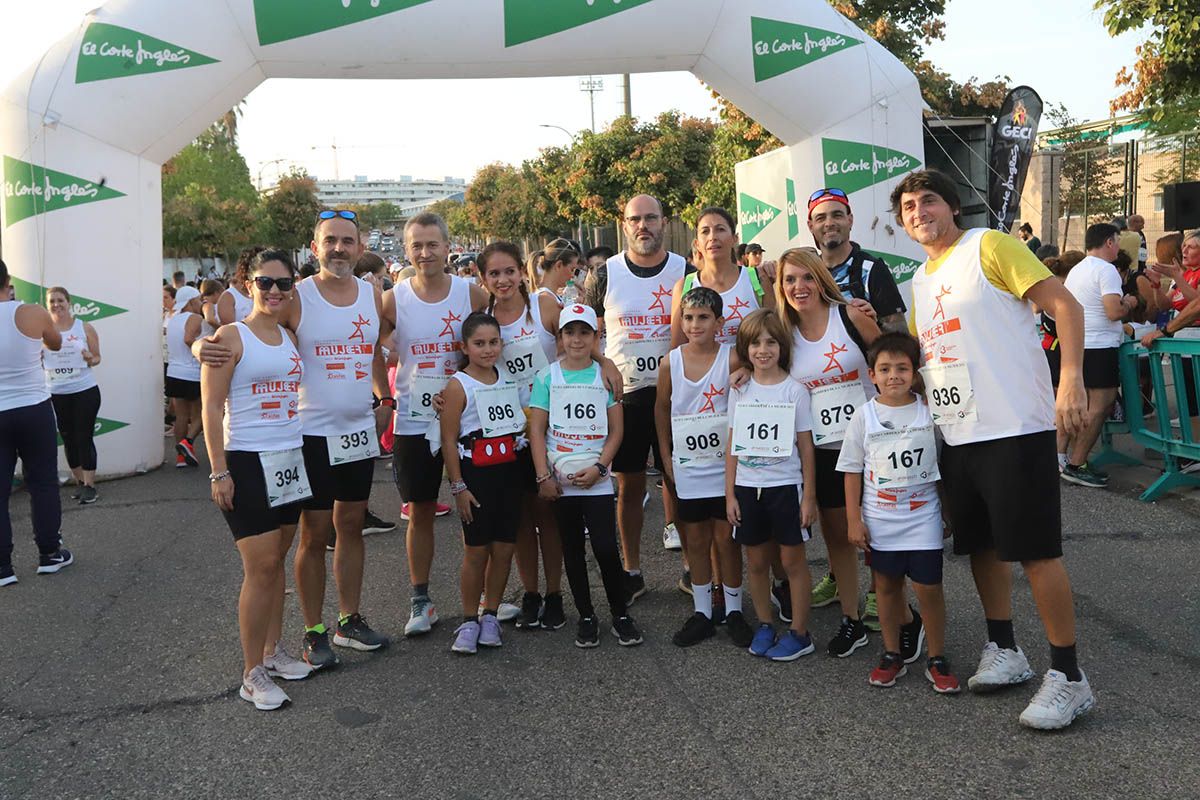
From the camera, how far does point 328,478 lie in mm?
4254

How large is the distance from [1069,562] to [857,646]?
182 cm

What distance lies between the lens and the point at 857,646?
13.6ft

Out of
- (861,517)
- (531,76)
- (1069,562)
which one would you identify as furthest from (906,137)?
(861,517)

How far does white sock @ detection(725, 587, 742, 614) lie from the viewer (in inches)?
173

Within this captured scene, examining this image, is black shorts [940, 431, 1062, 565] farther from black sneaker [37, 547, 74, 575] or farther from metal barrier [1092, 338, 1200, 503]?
black sneaker [37, 547, 74, 575]

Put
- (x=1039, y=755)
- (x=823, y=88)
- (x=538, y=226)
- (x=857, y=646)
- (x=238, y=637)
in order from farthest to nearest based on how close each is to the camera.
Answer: (x=538, y=226)
(x=823, y=88)
(x=238, y=637)
(x=857, y=646)
(x=1039, y=755)

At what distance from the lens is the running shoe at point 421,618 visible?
4.57 meters

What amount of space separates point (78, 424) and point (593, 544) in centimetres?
532

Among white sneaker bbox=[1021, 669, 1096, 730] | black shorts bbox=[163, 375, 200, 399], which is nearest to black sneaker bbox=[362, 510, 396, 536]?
black shorts bbox=[163, 375, 200, 399]

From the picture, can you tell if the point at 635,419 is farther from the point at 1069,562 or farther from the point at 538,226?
the point at 538,226

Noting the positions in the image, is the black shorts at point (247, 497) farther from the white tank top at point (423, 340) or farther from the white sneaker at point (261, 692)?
the white tank top at point (423, 340)

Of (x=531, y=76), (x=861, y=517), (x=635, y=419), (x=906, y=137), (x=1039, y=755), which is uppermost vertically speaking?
(x=531, y=76)

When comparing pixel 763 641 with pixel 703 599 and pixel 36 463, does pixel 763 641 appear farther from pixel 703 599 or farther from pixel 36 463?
pixel 36 463

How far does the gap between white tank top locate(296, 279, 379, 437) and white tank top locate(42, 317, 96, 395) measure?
436 centimetres
